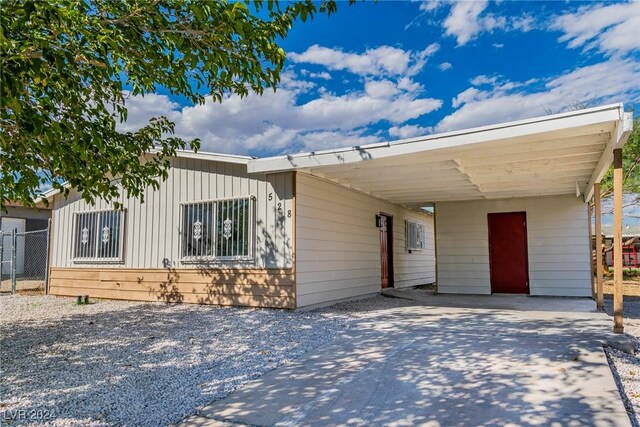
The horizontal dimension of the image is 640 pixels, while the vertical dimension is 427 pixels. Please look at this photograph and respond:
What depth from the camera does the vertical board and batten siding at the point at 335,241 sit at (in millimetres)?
6844

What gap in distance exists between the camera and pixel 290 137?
1733 cm

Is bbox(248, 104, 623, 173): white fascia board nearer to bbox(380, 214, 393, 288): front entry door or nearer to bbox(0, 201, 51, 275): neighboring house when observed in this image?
bbox(380, 214, 393, 288): front entry door

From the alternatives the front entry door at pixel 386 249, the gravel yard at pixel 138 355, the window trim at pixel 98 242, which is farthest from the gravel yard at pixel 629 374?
the window trim at pixel 98 242

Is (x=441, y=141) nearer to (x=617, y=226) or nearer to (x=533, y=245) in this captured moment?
(x=617, y=226)

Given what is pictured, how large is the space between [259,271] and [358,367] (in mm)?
3550

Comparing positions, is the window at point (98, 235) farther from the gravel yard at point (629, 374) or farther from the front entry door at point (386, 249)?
the gravel yard at point (629, 374)

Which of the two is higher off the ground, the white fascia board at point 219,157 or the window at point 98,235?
the white fascia board at point 219,157

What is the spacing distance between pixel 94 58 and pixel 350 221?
5.79 m

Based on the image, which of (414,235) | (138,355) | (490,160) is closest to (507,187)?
(490,160)

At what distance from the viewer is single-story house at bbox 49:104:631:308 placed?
5.52 m

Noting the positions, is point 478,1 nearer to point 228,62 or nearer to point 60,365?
point 228,62

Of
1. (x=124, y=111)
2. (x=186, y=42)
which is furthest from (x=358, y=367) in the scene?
(x=124, y=111)
